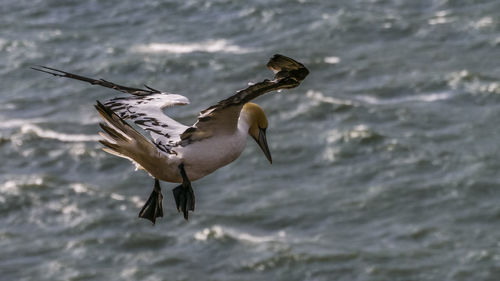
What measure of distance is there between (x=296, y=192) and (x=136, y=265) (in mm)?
7319

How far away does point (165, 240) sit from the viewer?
145ft

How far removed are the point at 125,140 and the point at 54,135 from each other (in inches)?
1555

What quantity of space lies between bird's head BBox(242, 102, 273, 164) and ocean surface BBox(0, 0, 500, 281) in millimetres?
29986

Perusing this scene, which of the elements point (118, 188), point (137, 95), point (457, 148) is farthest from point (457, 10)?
point (137, 95)

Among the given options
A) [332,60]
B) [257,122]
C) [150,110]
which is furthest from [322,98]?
[150,110]

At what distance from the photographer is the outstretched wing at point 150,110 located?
10.4 metres

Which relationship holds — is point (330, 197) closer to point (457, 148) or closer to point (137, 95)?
point (457, 148)

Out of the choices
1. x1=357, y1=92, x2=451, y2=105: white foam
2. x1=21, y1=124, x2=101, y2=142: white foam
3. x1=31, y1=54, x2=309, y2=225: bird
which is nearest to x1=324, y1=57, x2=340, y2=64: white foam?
x1=357, y1=92, x2=451, y2=105: white foam

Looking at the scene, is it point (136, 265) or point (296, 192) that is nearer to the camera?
point (136, 265)

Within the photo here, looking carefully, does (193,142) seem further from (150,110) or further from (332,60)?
(332,60)

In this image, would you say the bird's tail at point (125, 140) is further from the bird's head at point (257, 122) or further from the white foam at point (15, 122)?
the white foam at point (15, 122)

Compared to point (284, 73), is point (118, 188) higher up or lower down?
lower down

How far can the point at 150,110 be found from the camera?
11523 millimetres

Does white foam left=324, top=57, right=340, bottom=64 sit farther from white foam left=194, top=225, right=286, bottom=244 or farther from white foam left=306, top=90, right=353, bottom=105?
white foam left=194, top=225, right=286, bottom=244
